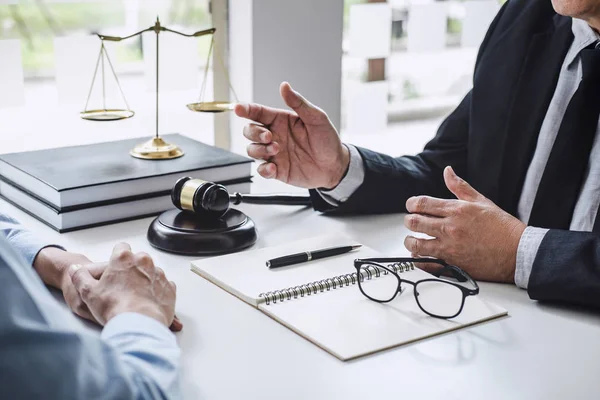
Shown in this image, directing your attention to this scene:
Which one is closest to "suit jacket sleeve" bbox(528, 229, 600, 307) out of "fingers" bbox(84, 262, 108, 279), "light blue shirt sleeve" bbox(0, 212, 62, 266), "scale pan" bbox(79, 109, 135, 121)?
"fingers" bbox(84, 262, 108, 279)

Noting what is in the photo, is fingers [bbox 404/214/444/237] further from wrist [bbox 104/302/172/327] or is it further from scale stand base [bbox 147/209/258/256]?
wrist [bbox 104/302/172/327]

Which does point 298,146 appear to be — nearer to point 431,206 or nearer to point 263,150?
point 263,150

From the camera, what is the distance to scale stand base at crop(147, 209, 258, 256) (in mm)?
1337

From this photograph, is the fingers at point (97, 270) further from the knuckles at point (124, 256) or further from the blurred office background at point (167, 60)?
the blurred office background at point (167, 60)

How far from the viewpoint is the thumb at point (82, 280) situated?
3.52 feet

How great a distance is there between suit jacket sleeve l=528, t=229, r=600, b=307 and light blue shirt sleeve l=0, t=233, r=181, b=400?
603mm

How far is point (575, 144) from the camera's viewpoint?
1.46 metres

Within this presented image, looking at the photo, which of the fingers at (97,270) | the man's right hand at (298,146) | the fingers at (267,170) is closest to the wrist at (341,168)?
the man's right hand at (298,146)

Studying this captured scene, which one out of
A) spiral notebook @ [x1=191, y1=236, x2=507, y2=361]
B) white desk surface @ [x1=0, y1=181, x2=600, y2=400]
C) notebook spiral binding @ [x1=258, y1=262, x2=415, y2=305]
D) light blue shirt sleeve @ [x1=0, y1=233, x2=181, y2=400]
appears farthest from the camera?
notebook spiral binding @ [x1=258, y1=262, x2=415, y2=305]

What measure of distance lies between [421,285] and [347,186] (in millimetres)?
410

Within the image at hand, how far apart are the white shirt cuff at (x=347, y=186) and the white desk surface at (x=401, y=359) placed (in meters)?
0.40

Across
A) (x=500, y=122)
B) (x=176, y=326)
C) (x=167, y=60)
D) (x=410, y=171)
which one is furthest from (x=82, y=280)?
(x=167, y=60)

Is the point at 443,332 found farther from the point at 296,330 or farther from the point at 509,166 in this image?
the point at 509,166

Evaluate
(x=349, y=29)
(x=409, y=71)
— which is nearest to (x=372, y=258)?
(x=349, y=29)
